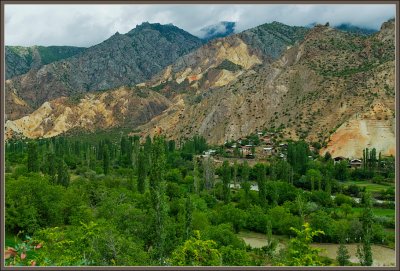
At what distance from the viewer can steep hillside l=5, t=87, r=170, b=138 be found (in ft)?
478

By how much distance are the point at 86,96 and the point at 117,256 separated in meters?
150

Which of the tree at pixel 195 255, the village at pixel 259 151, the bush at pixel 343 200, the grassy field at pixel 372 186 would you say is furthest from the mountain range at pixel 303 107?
the tree at pixel 195 255

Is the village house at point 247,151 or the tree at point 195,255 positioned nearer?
the tree at point 195,255

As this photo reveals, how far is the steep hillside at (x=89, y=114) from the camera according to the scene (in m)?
146

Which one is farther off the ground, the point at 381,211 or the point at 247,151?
the point at 247,151

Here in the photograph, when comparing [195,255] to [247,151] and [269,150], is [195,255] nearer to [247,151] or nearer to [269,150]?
[269,150]

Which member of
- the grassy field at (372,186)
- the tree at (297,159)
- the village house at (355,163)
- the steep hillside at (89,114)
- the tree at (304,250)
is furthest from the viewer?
the steep hillside at (89,114)

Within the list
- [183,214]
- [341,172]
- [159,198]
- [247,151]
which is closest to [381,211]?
[341,172]

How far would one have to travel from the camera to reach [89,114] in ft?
494

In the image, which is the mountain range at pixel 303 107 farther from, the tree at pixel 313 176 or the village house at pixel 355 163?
the tree at pixel 313 176

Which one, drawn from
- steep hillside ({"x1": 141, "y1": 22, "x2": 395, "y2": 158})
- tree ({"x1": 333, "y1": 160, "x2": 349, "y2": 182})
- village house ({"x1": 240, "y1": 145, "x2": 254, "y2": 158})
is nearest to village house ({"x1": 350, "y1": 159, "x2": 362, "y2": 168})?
steep hillside ({"x1": 141, "y1": 22, "x2": 395, "y2": 158})

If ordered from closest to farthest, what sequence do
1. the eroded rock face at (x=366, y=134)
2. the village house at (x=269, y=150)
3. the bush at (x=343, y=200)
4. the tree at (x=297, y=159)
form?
the bush at (x=343, y=200), the tree at (x=297, y=159), the eroded rock face at (x=366, y=134), the village house at (x=269, y=150)

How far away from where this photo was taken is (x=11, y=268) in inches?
195

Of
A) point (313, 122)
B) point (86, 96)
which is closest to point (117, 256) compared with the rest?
point (313, 122)
